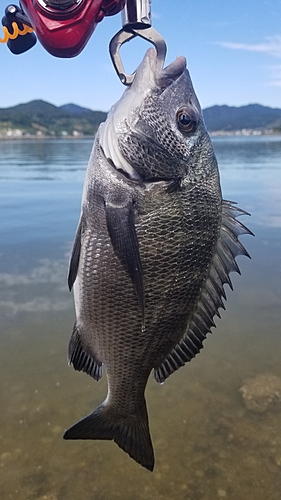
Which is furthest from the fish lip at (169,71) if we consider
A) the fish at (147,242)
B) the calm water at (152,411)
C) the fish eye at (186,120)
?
the calm water at (152,411)

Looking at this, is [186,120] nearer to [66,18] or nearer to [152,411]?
[66,18]

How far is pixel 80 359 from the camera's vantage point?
1871 millimetres

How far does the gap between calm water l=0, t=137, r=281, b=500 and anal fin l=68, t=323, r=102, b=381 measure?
106 centimetres

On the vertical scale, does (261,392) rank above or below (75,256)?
below

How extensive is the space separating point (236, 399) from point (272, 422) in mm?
316

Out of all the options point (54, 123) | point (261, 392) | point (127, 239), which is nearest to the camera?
point (127, 239)

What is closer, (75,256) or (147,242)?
(147,242)

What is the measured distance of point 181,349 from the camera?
1842 mm

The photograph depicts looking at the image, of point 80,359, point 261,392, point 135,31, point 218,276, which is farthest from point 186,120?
point 261,392

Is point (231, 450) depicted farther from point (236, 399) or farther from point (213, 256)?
point (213, 256)

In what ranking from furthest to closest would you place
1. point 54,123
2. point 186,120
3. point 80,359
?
point 54,123 < point 80,359 < point 186,120

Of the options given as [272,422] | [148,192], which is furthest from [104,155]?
[272,422]

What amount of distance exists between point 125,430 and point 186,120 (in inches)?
53.3

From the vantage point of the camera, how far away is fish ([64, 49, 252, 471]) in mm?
1653
